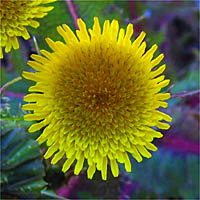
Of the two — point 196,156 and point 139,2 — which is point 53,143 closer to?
point 196,156

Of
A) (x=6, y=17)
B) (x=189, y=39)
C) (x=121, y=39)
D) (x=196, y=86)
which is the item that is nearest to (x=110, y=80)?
(x=121, y=39)

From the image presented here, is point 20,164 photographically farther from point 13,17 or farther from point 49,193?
point 13,17

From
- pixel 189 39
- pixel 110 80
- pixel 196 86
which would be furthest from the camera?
pixel 189 39

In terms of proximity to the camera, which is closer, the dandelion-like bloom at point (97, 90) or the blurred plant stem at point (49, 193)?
the dandelion-like bloom at point (97, 90)

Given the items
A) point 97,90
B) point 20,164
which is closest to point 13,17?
point 97,90

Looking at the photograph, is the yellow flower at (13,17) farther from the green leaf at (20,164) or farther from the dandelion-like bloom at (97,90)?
the green leaf at (20,164)

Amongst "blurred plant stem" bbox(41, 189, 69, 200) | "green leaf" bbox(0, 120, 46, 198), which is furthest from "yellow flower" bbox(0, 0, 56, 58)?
"blurred plant stem" bbox(41, 189, 69, 200)

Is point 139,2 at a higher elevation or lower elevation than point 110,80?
higher

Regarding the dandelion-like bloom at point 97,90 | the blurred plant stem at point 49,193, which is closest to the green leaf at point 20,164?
the blurred plant stem at point 49,193
